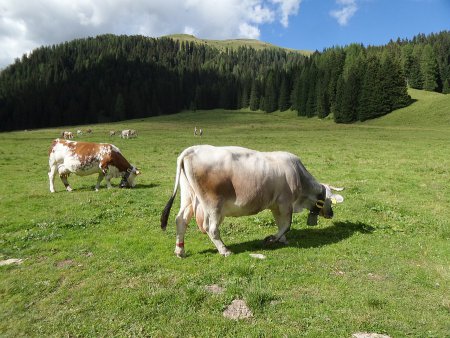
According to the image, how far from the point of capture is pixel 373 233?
11.6 metres

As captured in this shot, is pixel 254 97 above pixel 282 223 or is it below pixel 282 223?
above

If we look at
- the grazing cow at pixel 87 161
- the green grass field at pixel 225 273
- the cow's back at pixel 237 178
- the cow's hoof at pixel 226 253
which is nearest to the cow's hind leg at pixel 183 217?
the green grass field at pixel 225 273

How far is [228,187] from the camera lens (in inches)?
379

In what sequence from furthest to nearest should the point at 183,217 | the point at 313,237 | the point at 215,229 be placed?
the point at 313,237 → the point at 183,217 → the point at 215,229

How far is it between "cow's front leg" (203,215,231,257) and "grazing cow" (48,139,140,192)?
1151 cm

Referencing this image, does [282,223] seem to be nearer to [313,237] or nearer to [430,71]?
[313,237]

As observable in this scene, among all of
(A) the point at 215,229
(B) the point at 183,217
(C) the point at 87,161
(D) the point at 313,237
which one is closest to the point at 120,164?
(C) the point at 87,161

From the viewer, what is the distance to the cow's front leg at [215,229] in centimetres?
957

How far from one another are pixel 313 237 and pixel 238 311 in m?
5.07

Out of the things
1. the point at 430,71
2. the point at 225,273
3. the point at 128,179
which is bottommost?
the point at 225,273

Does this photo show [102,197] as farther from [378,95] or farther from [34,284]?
[378,95]

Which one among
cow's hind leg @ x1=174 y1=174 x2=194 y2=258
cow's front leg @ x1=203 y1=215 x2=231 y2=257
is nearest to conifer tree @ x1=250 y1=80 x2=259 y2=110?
cow's hind leg @ x1=174 y1=174 x2=194 y2=258

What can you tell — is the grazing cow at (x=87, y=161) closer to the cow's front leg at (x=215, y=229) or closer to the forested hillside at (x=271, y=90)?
the cow's front leg at (x=215, y=229)

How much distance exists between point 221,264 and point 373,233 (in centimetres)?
546
